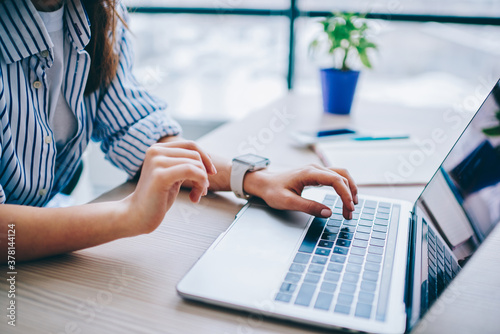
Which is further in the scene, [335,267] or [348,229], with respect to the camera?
[348,229]

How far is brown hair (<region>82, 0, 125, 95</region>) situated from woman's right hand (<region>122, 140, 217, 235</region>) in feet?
1.25

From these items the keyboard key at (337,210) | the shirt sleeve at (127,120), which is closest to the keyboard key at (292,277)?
the keyboard key at (337,210)

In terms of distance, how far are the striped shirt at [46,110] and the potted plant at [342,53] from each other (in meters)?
0.64

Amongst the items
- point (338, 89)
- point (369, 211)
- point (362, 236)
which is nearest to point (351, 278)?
point (362, 236)

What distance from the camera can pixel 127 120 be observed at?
901 millimetres

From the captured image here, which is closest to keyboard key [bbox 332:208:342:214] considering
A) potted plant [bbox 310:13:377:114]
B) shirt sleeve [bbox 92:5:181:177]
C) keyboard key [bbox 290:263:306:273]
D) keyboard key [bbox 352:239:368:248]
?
keyboard key [bbox 352:239:368:248]

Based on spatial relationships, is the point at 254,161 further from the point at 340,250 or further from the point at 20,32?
the point at 20,32

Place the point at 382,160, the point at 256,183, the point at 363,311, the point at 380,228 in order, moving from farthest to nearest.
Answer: the point at 382,160, the point at 256,183, the point at 380,228, the point at 363,311

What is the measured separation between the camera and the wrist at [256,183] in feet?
2.51

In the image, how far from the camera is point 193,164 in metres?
0.55

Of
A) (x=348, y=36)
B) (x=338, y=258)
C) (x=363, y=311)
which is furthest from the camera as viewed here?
(x=348, y=36)

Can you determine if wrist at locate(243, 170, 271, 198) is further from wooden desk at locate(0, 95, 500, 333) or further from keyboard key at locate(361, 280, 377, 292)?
keyboard key at locate(361, 280, 377, 292)

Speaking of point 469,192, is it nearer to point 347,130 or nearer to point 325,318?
point 325,318

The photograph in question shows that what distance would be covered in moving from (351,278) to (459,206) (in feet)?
0.68
